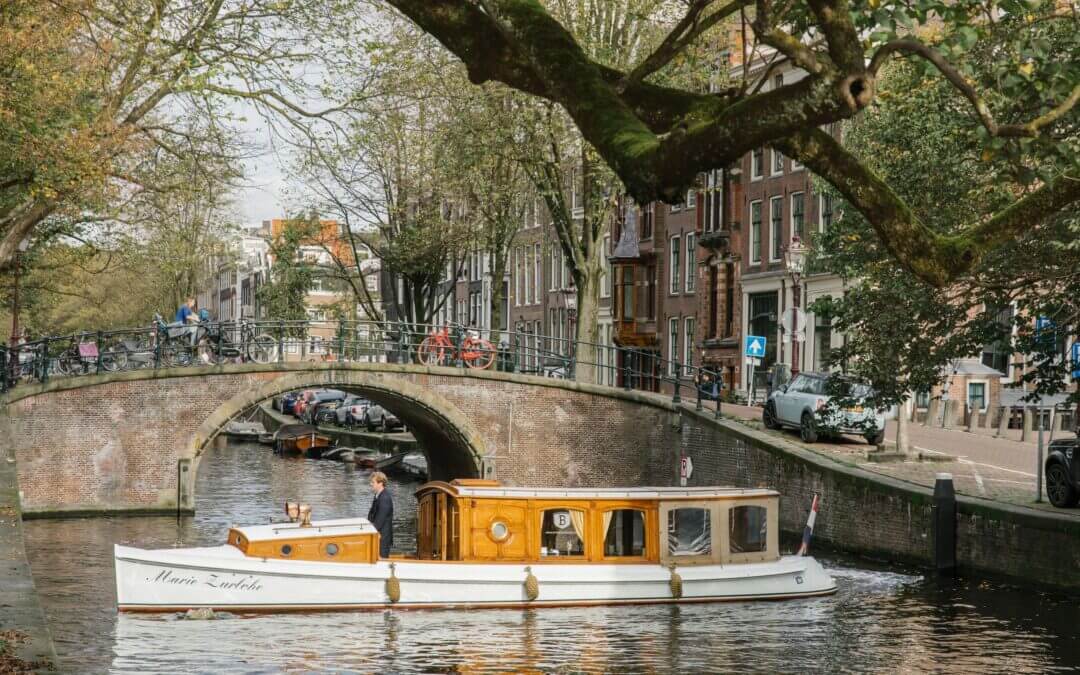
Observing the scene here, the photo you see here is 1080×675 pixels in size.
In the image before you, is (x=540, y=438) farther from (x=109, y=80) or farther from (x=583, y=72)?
(x=583, y=72)

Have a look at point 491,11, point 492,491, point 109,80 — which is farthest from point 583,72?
point 109,80

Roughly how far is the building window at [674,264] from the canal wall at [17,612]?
3769 cm

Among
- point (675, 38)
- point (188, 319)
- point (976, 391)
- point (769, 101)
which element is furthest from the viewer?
point (976, 391)

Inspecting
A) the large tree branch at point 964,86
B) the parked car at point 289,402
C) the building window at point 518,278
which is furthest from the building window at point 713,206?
the large tree branch at point 964,86

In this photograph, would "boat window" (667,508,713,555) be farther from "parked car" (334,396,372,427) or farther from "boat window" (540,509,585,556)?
"parked car" (334,396,372,427)

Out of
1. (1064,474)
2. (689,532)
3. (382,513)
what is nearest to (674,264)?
(1064,474)

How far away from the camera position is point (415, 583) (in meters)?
21.8

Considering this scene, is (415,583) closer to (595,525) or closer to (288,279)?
(595,525)

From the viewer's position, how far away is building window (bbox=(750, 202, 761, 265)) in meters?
49.9

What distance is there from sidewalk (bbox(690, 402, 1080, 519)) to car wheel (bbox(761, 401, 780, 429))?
18cm

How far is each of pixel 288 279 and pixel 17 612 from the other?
57.1 m

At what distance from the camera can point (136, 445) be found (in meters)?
33.4

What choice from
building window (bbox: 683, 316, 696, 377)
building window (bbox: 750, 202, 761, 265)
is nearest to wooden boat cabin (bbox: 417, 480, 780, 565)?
building window (bbox: 750, 202, 761, 265)

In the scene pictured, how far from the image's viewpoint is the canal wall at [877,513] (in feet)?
72.7
